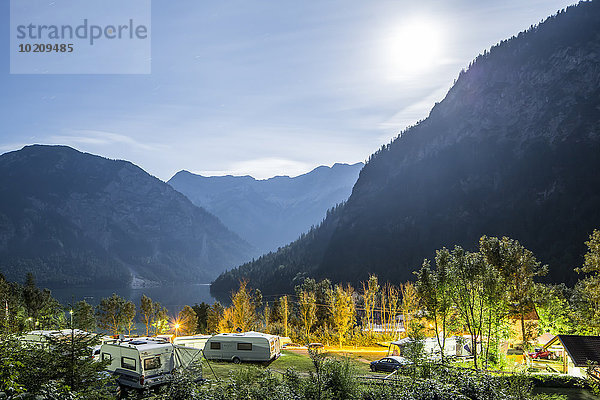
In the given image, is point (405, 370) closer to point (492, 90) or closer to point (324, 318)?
point (324, 318)

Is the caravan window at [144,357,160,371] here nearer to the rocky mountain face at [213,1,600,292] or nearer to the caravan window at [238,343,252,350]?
the caravan window at [238,343,252,350]

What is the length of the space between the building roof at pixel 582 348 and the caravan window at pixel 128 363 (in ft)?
89.0

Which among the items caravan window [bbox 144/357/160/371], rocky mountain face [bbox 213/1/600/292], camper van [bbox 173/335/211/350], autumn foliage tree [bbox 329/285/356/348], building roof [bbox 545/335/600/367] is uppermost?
rocky mountain face [bbox 213/1/600/292]

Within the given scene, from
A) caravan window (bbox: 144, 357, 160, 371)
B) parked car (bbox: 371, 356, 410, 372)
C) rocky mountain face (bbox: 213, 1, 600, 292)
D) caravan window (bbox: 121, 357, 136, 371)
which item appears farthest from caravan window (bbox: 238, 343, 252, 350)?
rocky mountain face (bbox: 213, 1, 600, 292)

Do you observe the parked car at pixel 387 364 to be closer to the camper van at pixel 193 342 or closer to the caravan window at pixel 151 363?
the camper van at pixel 193 342

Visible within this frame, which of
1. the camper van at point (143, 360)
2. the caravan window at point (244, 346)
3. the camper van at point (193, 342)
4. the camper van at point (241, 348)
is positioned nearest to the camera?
the camper van at point (143, 360)

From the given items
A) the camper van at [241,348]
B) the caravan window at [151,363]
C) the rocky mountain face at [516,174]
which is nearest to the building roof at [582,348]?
the camper van at [241,348]

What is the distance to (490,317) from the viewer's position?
2723cm

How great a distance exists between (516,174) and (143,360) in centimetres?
16976

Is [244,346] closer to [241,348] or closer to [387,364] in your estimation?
[241,348]

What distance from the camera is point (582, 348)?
93.5 ft

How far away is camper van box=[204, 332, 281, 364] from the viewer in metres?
31.1

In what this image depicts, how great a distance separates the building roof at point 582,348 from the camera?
2723cm

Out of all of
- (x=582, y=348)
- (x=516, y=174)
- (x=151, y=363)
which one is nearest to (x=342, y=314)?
(x=582, y=348)
